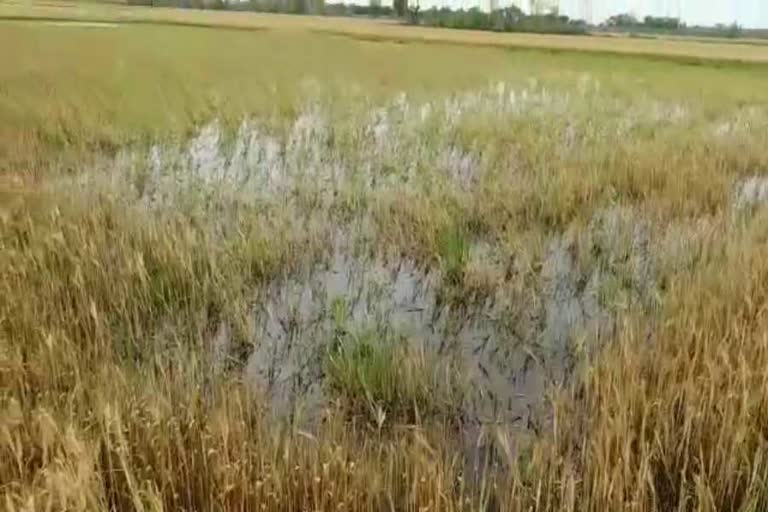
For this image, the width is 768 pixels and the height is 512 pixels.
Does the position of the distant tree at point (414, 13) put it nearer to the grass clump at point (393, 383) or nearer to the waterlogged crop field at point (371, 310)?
the waterlogged crop field at point (371, 310)

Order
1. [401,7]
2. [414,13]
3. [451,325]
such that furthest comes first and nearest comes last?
[414,13] → [401,7] → [451,325]

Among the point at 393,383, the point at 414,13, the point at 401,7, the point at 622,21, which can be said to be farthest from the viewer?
the point at 414,13

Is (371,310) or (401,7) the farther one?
(401,7)

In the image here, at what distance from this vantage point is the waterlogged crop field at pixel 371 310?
1.01 m

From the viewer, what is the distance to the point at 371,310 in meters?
1.77

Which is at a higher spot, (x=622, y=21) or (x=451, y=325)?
(x=622, y=21)

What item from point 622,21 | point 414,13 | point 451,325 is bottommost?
point 451,325

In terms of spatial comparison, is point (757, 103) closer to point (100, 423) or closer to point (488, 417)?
point (488, 417)

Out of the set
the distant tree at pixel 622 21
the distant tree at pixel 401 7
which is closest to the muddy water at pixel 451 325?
the distant tree at pixel 622 21

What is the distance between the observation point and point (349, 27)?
7172 millimetres

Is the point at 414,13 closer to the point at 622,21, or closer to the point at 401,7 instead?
the point at 401,7

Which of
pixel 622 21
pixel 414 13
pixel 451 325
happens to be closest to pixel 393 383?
pixel 451 325

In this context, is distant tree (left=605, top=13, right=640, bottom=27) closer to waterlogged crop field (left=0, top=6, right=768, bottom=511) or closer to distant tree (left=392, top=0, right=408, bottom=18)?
waterlogged crop field (left=0, top=6, right=768, bottom=511)

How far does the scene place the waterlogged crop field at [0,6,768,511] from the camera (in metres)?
1.01
